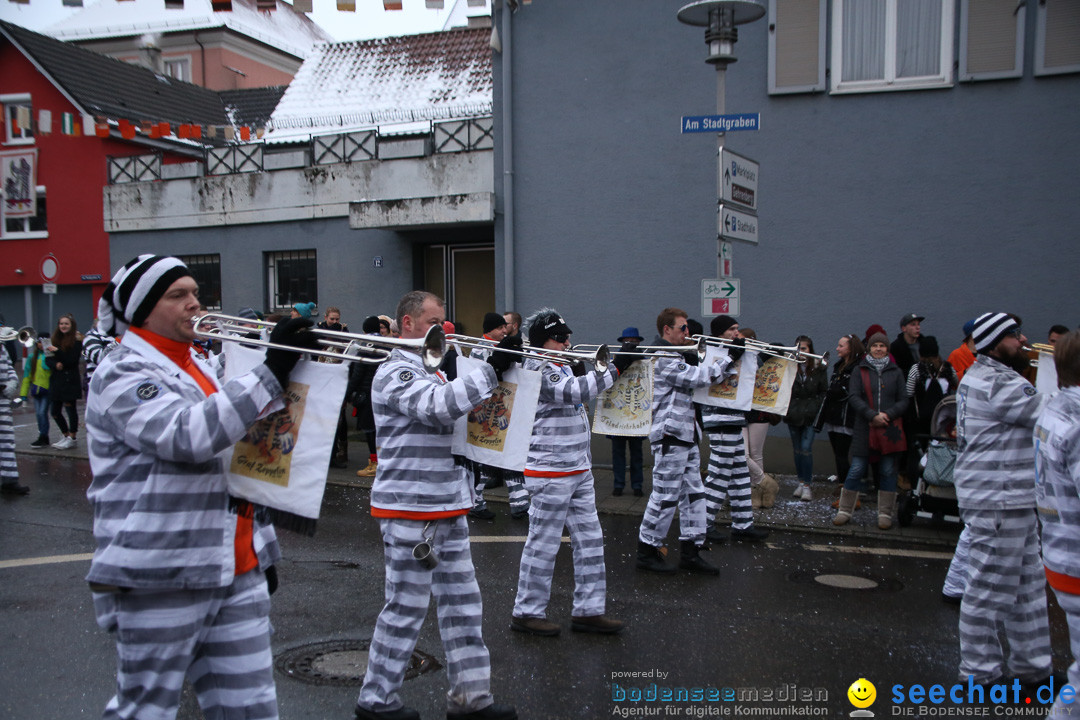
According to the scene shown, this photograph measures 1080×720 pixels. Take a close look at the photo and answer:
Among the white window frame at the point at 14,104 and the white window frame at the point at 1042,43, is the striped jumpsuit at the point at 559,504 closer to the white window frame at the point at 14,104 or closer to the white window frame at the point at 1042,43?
the white window frame at the point at 1042,43

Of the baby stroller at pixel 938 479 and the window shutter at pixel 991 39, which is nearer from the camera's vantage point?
the baby stroller at pixel 938 479

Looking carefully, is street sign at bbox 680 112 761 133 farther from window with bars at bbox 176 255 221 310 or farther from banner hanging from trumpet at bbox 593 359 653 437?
window with bars at bbox 176 255 221 310

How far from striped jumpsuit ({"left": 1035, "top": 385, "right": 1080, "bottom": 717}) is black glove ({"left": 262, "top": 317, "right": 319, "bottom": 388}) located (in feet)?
9.95

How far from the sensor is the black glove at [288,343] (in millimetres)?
2838

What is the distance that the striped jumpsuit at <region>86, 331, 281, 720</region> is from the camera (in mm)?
2775

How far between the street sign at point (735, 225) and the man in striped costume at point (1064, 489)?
4984mm

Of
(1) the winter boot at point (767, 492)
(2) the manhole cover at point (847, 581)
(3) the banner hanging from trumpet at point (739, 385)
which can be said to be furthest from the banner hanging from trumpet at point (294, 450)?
(1) the winter boot at point (767, 492)

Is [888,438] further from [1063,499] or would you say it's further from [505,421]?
[505,421]

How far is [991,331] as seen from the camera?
16.1ft

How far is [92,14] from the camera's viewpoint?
118ft

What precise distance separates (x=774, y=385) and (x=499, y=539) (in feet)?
9.63

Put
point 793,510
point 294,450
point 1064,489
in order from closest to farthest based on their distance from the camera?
point 294,450, point 1064,489, point 793,510

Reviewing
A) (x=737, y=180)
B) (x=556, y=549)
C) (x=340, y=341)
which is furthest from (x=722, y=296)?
(x=340, y=341)

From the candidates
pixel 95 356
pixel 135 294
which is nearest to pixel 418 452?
pixel 135 294
